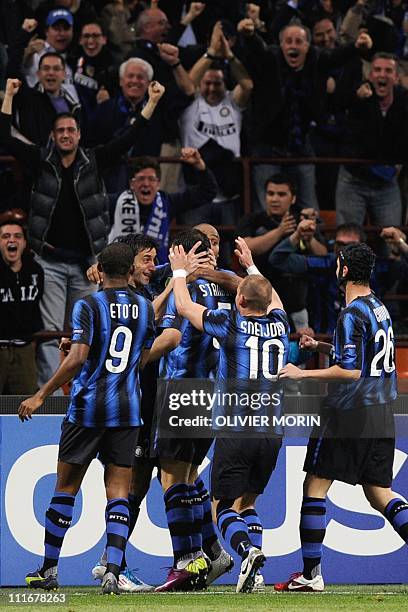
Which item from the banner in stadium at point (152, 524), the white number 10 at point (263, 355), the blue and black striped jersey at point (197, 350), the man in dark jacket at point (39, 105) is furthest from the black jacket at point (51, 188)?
the white number 10 at point (263, 355)

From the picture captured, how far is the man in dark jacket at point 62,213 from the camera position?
11359mm

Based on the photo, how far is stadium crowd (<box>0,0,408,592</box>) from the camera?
37.1ft

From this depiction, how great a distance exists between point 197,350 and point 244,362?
549 mm

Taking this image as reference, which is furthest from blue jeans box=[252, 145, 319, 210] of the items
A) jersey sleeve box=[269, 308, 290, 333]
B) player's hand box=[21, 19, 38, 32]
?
jersey sleeve box=[269, 308, 290, 333]

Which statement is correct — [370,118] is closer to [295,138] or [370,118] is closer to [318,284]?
[295,138]

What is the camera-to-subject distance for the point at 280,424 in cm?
795

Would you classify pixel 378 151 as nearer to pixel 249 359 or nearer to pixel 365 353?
pixel 365 353

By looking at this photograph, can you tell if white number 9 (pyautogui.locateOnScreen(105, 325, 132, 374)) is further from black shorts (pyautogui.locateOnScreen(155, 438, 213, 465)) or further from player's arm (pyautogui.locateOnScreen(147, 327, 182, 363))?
black shorts (pyautogui.locateOnScreen(155, 438, 213, 465))

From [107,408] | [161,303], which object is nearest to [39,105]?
[161,303]

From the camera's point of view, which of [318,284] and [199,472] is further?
[318,284]

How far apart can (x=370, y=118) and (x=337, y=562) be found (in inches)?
214

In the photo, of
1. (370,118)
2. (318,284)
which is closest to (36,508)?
(318,284)

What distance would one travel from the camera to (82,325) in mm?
7605

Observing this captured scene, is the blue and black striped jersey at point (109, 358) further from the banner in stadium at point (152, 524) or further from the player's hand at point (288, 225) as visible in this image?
the player's hand at point (288, 225)
